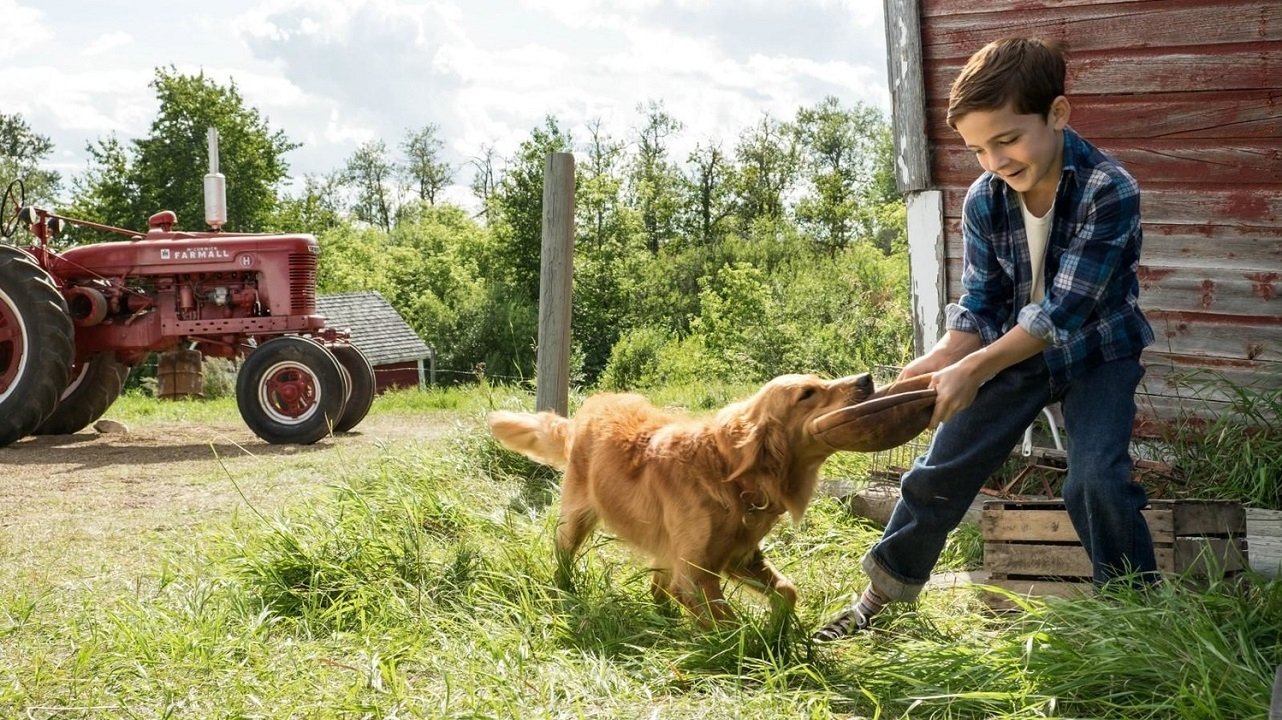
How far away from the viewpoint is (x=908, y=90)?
5555 mm

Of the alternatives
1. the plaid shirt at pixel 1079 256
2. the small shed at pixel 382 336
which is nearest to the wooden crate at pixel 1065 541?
the plaid shirt at pixel 1079 256

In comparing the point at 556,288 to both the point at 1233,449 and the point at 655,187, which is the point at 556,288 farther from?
the point at 655,187

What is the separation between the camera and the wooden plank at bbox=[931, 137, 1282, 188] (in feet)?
15.7

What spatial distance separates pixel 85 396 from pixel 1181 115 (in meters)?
8.01

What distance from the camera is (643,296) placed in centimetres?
3058

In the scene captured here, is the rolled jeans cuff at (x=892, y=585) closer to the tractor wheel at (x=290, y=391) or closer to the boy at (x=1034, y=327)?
the boy at (x=1034, y=327)

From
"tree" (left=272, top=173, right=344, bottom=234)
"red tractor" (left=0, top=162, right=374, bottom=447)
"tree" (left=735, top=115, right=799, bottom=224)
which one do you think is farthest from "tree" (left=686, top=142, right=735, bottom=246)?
"red tractor" (left=0, top=162, right=374, bottom=447)

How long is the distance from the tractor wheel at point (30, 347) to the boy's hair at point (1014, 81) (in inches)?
279

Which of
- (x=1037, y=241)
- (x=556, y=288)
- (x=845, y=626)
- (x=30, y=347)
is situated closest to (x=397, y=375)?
(x=30, y=347)

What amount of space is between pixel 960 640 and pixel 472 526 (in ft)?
6.52

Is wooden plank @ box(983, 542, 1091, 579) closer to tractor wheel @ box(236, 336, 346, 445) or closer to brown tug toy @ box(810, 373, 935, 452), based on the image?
brown tug toy @ box(810, 373, 935, 452)

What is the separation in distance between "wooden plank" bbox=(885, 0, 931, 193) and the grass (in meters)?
2.23

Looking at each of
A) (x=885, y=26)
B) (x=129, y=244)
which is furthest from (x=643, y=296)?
(x=885, y=26)

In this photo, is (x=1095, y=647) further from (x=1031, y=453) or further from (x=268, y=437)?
(x=268, y=437)
